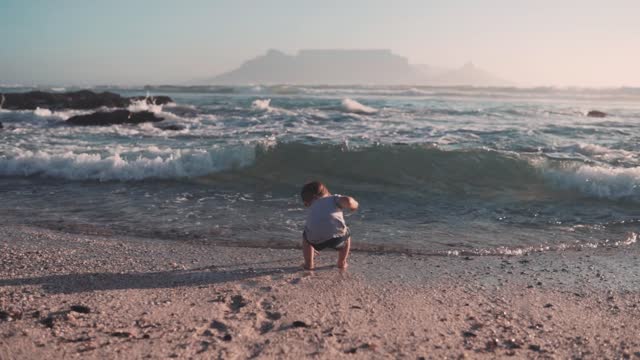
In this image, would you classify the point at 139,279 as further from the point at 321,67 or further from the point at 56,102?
the point at 321,67

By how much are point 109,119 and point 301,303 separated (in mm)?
17284

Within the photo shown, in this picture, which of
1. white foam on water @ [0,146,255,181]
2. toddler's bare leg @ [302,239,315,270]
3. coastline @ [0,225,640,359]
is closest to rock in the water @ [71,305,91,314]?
coastline @ [0,225,640,359]

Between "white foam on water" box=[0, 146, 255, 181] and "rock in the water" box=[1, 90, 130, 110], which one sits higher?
"rock in the water" box=[1, 90, 130, 110]

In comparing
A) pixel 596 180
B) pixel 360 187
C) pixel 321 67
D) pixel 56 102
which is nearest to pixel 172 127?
pixel 360 187

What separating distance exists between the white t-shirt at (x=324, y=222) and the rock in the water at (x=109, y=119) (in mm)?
16006

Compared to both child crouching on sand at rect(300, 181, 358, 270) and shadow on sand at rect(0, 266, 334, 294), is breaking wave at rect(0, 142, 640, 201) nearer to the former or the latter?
child crouching on sand at rect(300, 181, 358, 270)

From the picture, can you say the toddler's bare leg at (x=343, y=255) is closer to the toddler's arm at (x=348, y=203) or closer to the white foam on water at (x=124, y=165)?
the toddler's arm at (x=348, y=203)

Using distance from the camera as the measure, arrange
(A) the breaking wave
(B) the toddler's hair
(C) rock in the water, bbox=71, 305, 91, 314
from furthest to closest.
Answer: (A) the breaking wave, (B) the toddler's hair, (C) rock in the water, bbox=71, 305, 91, 314

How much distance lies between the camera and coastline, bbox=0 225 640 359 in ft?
10.6

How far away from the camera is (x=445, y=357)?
3.15 m

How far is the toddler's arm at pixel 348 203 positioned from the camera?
4.70 m

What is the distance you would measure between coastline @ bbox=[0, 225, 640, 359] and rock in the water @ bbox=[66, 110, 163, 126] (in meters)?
14.5

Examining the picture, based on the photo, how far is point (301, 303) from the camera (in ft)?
13.0

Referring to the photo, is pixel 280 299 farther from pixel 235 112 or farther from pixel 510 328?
pixel 235 112
